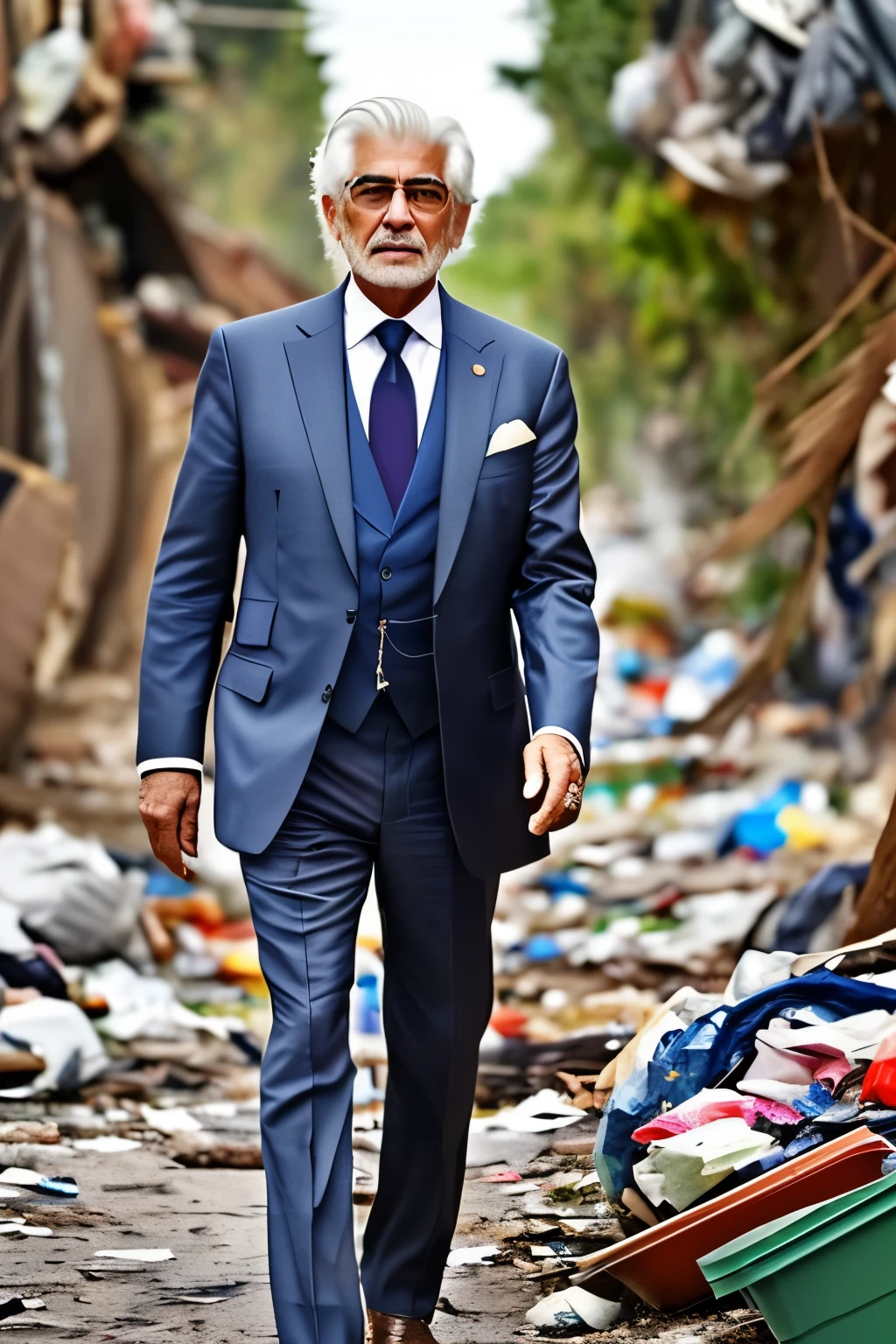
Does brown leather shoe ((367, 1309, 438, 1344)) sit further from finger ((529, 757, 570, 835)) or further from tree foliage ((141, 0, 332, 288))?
tree foliage ((141, 0, 332, 288))

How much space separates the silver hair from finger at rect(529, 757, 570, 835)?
39.3 inches

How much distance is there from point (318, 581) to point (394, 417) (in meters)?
0.32

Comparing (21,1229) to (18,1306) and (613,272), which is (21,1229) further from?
(613,272)

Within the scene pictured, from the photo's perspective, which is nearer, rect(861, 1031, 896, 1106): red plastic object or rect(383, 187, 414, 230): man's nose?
rect(383, 187, 414, 230): man's nose

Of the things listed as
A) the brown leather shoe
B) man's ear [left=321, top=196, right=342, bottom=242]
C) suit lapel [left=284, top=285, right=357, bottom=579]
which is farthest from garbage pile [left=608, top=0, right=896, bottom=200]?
the brown leather shoe

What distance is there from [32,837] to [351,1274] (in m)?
4.57

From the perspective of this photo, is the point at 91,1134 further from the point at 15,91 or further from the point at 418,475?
the point at 15,91

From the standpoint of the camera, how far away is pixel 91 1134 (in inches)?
204

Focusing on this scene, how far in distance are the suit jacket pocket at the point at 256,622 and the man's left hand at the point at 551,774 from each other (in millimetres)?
480

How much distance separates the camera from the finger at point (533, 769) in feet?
10.9

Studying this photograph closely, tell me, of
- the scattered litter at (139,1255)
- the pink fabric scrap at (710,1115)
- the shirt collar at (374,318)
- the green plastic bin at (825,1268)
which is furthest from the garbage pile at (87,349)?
the green plastic bin at (825,1268)

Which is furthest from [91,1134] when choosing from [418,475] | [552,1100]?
[418,475]

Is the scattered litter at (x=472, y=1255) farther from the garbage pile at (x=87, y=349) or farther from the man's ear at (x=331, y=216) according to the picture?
the garbage pile at (x=87, y=349)

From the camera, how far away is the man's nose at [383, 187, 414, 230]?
3.34 meters
